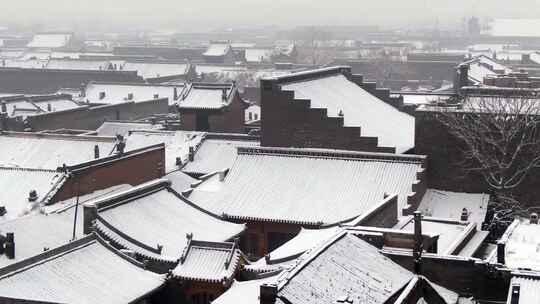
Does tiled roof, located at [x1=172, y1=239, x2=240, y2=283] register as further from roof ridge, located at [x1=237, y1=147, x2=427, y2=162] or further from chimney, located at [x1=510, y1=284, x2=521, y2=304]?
roof ridge, located at [x1=237, y1=147, x2=427, y2=162]

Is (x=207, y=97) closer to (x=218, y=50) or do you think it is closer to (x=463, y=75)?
(x=463, y=75)

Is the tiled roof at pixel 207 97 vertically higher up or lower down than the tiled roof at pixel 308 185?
higher up

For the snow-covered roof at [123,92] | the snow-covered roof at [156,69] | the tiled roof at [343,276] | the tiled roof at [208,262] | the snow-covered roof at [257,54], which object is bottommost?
the tiled roof at [208,262]

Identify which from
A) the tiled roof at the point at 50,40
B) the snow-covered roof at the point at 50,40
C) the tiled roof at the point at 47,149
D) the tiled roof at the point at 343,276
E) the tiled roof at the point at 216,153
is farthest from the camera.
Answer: the tiled roof at the point at 50,40

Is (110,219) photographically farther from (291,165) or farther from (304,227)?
(291,165)

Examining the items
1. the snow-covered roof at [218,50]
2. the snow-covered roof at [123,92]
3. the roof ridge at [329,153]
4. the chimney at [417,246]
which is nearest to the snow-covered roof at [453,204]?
the roof ridge at [329,153]

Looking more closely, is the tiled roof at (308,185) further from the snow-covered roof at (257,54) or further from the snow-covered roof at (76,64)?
the snow-covered roof at (257,54)

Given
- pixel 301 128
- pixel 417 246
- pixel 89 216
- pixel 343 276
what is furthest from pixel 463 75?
pixel 343 276

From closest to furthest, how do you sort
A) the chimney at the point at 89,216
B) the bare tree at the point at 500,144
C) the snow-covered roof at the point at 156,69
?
1. the chimney at the point at 89,216
2. the bare tree at the point at 500,144
3. the snow-covered roof at the point at 156,69
